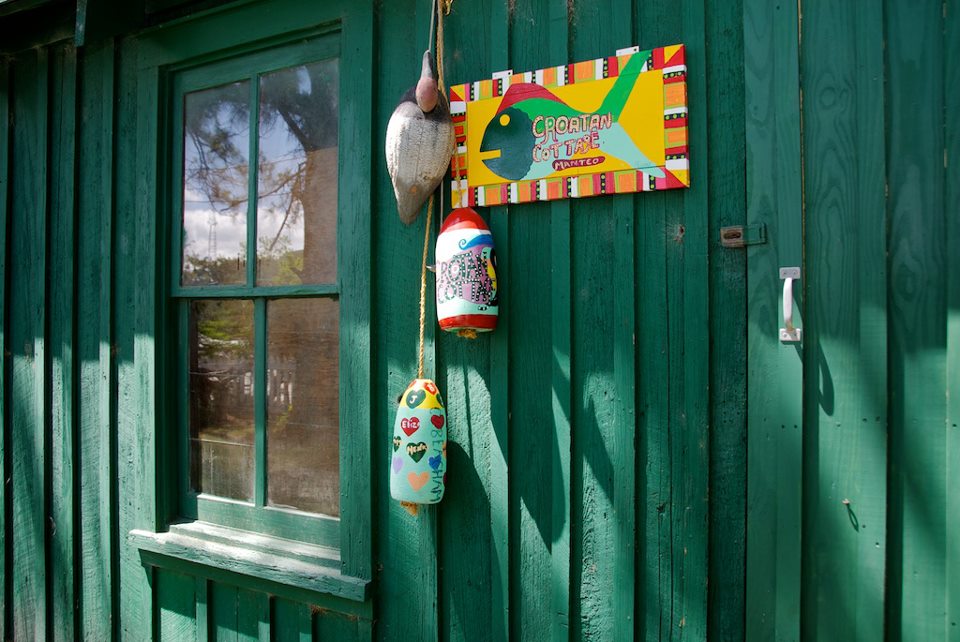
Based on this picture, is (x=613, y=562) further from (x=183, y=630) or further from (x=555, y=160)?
(x=183, y=630)

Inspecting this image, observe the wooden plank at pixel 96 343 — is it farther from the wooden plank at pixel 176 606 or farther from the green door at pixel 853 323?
the green door at pixel 853 323

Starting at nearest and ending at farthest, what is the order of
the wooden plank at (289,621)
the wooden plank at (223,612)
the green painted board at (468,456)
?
the green painted board at (468,456)
the wooden plank at (289,621)
the wooden plank at (223,612)

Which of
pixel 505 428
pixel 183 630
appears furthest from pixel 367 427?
pixel 183 630

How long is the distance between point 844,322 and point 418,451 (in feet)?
3.67

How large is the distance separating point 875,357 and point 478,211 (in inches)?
42.8

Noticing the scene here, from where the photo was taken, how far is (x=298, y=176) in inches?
84.4

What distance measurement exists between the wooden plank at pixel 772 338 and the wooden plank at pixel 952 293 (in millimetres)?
282

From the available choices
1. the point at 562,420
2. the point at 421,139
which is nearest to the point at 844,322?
the point at 562,420

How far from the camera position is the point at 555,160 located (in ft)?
5.43

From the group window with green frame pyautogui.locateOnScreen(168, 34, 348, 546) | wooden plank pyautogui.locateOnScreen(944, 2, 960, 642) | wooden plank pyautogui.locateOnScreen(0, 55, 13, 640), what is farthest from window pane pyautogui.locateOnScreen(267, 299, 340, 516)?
wooden plank pyautogui.locateOnScreen(944, 2, 960, 642)

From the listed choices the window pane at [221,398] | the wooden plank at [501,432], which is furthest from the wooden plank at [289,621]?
the wooden plank at [501,432]

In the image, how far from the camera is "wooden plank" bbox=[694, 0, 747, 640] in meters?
1.48

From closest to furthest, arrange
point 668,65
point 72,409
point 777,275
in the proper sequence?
point 777,275 → point 668,65 → point 72,409

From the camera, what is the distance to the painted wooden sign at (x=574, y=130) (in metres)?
1.53
